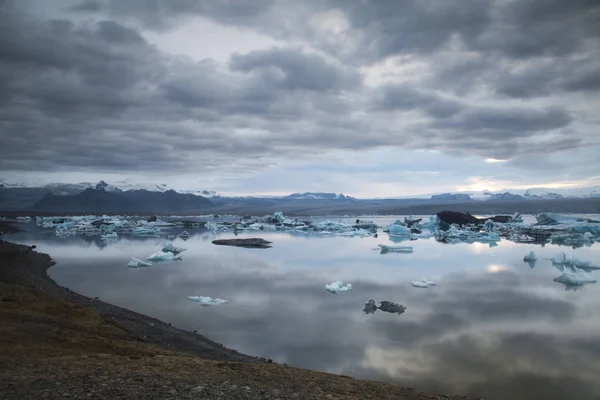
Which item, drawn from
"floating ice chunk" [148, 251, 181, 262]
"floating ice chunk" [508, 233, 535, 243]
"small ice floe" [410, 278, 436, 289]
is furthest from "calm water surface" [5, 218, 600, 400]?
"floating ice chunk" [508, 233, 535, 243]

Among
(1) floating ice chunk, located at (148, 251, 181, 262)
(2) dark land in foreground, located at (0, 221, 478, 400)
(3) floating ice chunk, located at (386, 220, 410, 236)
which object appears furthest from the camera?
(3) floating ice chunk, located at (386, 220, 410, 236)

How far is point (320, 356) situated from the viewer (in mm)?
7629

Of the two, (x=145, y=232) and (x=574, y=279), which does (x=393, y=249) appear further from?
(x=145, y=232)

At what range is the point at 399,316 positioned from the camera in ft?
34.1

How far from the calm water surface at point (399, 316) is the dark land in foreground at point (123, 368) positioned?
1318 mm

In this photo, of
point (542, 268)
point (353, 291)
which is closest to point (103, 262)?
point (353, 291)

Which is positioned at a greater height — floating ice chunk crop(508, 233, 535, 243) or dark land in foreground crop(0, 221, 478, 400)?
dark land in foreground crop(0, 221, 478, 400)

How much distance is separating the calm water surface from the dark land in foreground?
1.32 meters

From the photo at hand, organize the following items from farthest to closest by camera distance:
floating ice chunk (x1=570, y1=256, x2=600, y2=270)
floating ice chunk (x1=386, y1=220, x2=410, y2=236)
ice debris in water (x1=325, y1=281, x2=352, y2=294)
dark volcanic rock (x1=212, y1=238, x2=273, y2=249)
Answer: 1. floating ice chunk (x1=386, y1=220, x2=410, y2=236)
2. dark volcanic rock (x1=212, y1=238, x2=273, y2=249)
3. floating ice chunk (x1=570, y1=256, x2=600, y2=270)
4. ice debris in water (x1=325, y1=281, x2=352, y2=294)

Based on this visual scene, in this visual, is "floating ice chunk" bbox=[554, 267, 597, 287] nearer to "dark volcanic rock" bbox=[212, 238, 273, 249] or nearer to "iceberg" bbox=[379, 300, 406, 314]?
"iceberg" bbox=[379, 300, 406, 314]

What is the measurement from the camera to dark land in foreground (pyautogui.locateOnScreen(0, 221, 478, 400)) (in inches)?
156

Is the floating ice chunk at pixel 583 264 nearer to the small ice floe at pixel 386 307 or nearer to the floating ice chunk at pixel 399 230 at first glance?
the small ice floe at pixel 386 307

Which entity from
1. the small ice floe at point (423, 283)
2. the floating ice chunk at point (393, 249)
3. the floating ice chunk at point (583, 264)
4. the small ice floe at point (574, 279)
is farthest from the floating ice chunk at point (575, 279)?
the floating ice chunk at point (393, 249)

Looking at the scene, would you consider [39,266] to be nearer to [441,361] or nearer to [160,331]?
[160,331]
